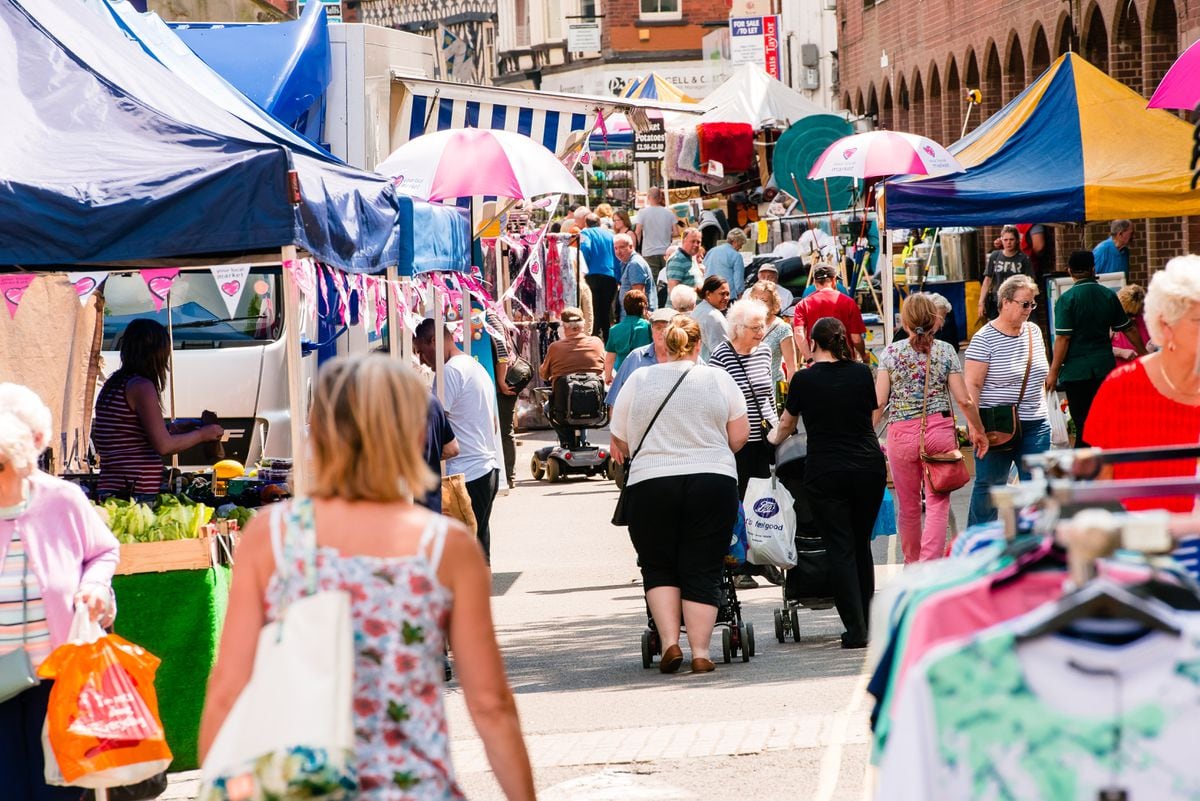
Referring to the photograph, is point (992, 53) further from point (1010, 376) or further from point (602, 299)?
point (1010, 376)

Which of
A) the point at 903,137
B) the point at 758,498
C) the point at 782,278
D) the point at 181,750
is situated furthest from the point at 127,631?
the point at 782,278

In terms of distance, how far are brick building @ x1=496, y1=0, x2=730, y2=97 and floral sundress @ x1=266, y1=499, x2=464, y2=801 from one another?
59.7m

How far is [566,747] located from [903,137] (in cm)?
735

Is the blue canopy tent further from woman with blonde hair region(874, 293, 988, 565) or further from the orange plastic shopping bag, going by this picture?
the orange plastic shopping bag

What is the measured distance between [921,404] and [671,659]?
2.49 m

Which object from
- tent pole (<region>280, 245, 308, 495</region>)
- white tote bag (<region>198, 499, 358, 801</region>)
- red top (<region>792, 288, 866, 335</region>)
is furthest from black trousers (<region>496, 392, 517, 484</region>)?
white tote bag (<region>198, 499, 358, 801</region>)

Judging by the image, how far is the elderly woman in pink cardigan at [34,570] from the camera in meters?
5.66

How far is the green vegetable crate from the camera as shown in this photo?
291 inches

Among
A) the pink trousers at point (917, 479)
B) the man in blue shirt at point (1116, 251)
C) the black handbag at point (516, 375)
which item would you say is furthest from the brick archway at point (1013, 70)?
the pink trousers at point (917, 479)

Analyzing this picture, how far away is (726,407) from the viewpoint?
9094mm

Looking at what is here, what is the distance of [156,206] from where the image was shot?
735 cm

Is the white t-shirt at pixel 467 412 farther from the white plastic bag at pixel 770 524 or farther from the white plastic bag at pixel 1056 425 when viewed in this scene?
the white plastic bag at pixel 1056 425

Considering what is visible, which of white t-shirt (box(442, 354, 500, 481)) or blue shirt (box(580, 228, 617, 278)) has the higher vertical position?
blue shirt (box(580, 228, 617, 278))

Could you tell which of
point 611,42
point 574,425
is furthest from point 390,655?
point 611,42
